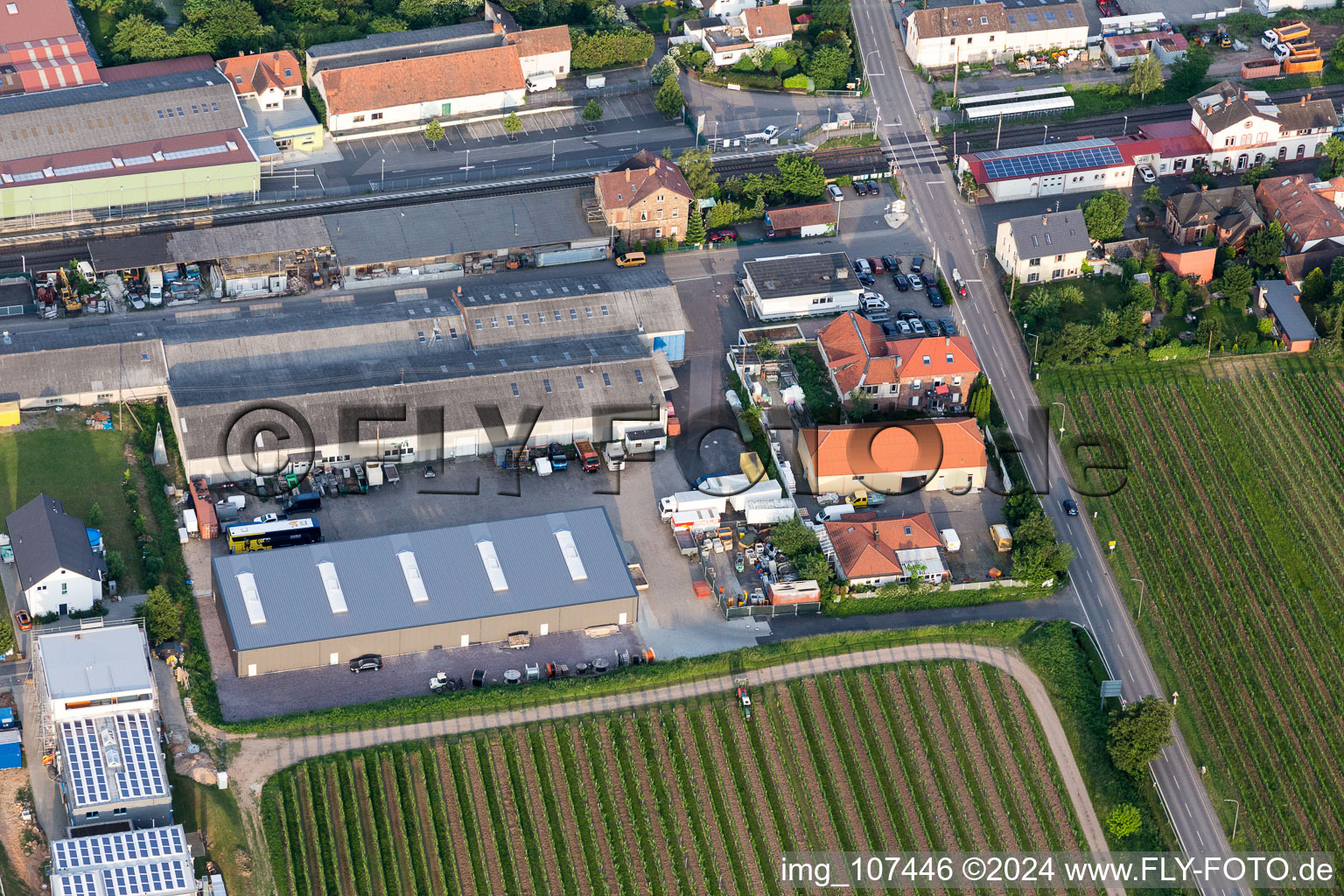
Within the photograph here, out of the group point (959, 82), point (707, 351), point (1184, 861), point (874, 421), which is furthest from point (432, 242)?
point (1184, 861)

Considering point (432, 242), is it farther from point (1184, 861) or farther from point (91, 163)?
point (1184, 861)

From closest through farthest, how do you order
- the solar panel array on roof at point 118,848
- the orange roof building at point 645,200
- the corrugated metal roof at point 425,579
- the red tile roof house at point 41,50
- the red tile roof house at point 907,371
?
the solar panel array on roof at point 118,848
the corrugated metal roof at point 425,579
the red tile roof house at point 907,371
the orange roof building at point 645,200
the red tile roof house at point 41,50

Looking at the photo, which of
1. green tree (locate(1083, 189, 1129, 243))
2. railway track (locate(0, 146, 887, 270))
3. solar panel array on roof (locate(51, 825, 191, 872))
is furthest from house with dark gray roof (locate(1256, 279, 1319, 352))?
solar panel array on roof (locate(51, 825, 191, 872))

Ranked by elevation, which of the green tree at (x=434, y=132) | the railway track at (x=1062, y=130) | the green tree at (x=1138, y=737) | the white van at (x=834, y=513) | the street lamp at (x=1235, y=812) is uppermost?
the green tree at (x=434, y=132)

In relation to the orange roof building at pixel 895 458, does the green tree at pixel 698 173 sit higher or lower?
higher

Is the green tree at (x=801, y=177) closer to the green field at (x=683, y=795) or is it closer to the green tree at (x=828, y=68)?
the green tree at (x=828, y=68)

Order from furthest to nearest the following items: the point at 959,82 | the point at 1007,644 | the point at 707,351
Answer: the point at 959,82 → the point at 707,351 → the point at 1007,644

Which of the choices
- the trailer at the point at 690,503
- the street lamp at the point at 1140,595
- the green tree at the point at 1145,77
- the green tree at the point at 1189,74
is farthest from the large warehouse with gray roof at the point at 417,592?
the green tree at the point at 1189,74

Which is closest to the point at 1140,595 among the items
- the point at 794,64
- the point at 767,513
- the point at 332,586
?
the point at 767,513
